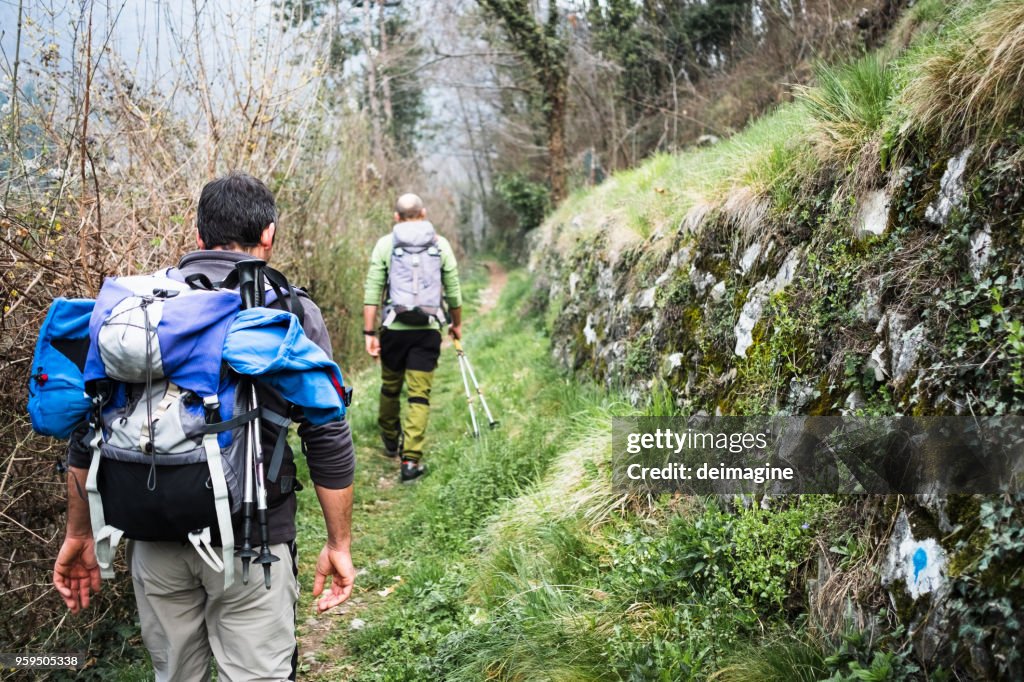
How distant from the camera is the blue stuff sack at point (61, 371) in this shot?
7.30 ft

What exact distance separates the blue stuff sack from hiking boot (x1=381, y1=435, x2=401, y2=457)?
4.64m

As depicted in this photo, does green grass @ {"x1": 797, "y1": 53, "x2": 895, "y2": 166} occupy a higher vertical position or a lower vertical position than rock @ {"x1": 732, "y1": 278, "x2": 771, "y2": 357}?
higher

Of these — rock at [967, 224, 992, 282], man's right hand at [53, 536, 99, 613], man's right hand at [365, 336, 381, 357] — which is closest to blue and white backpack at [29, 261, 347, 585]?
man's right hand at [53, 536, 99, 613]

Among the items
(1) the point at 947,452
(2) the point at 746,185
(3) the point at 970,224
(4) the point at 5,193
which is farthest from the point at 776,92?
(4) the point at 5,193

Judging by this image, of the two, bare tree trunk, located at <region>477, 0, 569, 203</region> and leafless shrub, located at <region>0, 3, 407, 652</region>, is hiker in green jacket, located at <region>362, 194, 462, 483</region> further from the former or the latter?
bare tree trunk, located at <region>477, 0, 569, 203</region>

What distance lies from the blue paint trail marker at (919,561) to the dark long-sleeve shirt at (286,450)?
6.48ft

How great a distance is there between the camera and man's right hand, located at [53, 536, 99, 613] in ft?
8.13

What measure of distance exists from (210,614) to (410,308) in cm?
394

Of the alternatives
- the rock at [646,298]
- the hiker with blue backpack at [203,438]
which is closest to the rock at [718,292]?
the rock at [646,298]

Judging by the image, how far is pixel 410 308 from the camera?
6133 millimetres

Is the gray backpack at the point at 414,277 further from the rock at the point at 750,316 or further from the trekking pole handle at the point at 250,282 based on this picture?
the trekking pole handle at the point at 250,282

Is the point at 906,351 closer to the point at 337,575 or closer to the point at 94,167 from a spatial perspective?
the point at 337,575

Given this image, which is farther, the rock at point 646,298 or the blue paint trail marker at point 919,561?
the rock at point 646,298

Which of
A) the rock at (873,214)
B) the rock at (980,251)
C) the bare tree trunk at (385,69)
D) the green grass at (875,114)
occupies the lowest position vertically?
the rock at (980,251)
